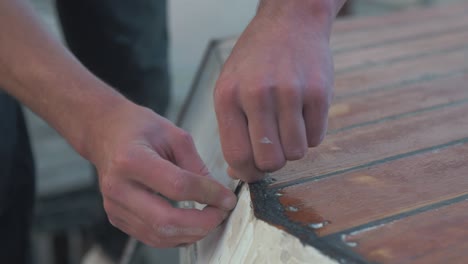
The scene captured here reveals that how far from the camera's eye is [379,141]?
0.67 m

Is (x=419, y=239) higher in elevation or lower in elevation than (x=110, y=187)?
higher

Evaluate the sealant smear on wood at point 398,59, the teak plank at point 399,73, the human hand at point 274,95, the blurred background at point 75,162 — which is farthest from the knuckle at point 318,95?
the blurred background at point 75,162

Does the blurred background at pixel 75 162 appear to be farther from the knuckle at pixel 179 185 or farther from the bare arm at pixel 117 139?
the knuckle at pixel 179 185

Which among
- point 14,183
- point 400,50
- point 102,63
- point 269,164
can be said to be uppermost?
point 400,50

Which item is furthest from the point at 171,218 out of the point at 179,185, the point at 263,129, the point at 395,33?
the point at 395,33

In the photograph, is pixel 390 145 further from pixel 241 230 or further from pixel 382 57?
pixel 382 57

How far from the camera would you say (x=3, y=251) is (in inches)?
42.6

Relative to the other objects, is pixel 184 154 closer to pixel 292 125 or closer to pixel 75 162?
pixel 292 125

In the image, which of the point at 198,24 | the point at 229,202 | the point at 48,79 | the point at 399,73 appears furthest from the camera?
the point at 198,24

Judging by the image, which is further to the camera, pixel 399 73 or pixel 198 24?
pixel 198 24

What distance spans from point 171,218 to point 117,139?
0.36 feet

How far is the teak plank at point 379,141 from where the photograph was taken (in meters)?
0.60

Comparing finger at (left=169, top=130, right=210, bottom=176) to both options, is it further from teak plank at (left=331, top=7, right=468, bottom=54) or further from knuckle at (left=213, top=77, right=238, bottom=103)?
teak plank at (left=331, top=7, right=468, bottom=54)

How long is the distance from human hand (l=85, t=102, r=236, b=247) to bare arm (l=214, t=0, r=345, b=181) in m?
0.05
